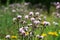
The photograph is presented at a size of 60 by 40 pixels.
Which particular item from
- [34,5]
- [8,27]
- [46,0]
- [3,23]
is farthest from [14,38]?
[34,5]

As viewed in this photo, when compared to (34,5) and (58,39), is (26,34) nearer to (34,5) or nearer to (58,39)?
(58,39)

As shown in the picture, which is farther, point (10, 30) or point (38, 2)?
point (38, 2)

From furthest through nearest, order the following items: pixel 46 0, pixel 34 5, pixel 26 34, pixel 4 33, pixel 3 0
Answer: pixel 3 0, pixel 34 5, pixel 46 0, pixel 4 33, pixel 26 34

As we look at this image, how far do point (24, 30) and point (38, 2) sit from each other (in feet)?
26.0

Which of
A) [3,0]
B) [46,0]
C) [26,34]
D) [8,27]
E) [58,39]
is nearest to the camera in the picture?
[26,34]

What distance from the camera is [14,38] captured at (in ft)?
14.3

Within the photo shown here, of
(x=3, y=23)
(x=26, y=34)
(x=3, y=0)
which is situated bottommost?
(x=3, y=0)

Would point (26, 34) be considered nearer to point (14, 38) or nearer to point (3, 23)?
point (14, 38)

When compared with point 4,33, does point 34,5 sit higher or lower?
lower

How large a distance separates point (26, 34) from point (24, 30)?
0.07 meters

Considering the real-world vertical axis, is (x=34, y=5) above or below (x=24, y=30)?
below

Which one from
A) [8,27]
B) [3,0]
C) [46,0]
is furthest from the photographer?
[3,0]

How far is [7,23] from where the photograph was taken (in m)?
5.95

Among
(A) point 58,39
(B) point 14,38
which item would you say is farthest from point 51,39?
(B) point 14,38
